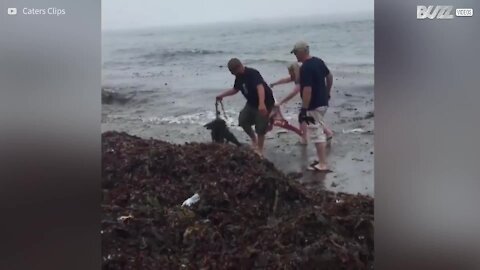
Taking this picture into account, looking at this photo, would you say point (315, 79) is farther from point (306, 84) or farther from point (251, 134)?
point (251, 134)

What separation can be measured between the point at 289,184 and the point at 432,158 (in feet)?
1.95

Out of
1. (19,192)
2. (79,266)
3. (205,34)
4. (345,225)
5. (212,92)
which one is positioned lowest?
(79,266)

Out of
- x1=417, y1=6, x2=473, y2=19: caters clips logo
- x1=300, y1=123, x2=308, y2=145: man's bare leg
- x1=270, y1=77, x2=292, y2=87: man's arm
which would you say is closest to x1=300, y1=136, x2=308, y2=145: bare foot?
x1=300, y1=123, x2=308, y2=145: man's bare leg

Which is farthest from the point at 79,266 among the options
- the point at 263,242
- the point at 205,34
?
the point at 205,34

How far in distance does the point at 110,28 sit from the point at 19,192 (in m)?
0.77

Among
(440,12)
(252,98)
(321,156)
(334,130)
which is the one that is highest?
(440,12)

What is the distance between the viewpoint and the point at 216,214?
2.44 m

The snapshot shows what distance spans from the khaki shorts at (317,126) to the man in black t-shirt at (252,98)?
0.59 ft

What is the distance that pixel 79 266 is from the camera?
243 cm

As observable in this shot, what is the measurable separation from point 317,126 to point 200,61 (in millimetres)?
555

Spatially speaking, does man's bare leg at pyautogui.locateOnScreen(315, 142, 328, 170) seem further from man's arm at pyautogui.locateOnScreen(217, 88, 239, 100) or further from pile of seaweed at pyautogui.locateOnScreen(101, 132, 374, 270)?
man's arm at pyautogui.locateOnScreen(217, 88, 239, 100)

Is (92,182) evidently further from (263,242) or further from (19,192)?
(263,242)

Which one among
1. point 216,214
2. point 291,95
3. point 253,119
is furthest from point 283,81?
point 216,214

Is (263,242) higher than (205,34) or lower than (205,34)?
lower
